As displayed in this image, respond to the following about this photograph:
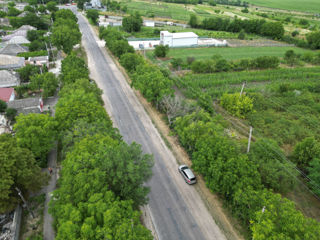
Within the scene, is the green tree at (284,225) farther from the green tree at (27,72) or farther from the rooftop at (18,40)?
the rooftop at (18,40)

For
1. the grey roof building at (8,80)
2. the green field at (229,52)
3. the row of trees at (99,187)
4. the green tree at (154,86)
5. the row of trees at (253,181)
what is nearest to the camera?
the row of trees at (99,187)

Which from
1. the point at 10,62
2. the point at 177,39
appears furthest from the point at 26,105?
the point at 177,39

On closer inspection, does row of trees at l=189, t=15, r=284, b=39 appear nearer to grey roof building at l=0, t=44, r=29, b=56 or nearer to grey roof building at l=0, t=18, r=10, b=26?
grey roof building at l=0, t=44, r=29, b=56

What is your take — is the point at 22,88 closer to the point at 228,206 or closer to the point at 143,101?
the point at 143,101

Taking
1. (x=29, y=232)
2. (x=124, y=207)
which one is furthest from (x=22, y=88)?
(x=124, y=207)

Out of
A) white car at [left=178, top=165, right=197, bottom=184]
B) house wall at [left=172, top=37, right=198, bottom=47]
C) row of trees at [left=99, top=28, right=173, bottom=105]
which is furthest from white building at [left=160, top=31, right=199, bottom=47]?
white car at [left=178, top=165, right=197, bottom=184]

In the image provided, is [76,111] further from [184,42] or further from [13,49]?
[184,42]

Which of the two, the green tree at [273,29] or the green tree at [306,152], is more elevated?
the green tree at [273,29]

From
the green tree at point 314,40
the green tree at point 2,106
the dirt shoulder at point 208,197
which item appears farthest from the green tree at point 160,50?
the green tree at point 314,40
